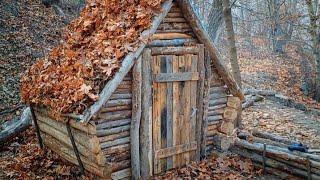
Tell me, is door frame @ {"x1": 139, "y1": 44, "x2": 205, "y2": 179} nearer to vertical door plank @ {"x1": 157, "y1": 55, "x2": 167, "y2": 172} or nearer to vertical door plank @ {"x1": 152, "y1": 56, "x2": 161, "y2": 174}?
vertical door plank @ {"x1": 152, "y1": 56, "x2": 161, "y2": 174}

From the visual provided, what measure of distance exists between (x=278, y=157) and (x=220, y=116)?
1612mm

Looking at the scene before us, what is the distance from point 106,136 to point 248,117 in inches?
259

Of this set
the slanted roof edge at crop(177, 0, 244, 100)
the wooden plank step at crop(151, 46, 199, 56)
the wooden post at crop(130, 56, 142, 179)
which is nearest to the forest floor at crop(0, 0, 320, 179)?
the wooden post at crop(130, 56, 142, 179)

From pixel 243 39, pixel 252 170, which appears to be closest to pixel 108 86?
pixel 252 170

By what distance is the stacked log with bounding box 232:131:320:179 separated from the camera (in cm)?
741

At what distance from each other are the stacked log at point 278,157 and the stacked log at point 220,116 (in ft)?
1.46

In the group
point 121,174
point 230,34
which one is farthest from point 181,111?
point 230,34

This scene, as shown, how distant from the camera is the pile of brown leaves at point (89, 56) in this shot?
6.34m

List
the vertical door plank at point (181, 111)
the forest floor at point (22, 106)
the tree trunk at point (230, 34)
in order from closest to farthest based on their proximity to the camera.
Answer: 1. the vertical door plank at point (181, 111)
2. the forest floor at point (22, 106)
3. the tree trunk at point (230, 34)

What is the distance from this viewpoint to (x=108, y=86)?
20.3ft

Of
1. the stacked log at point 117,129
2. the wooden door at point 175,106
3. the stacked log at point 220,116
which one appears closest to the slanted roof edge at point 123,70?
the stacked log at point 117,129

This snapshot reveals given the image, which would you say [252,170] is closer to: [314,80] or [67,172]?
[67,172]

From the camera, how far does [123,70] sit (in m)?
6.33

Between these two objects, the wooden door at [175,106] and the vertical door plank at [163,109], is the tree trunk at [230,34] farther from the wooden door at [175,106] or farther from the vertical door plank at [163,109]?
the vertical door plank at [163,109]
